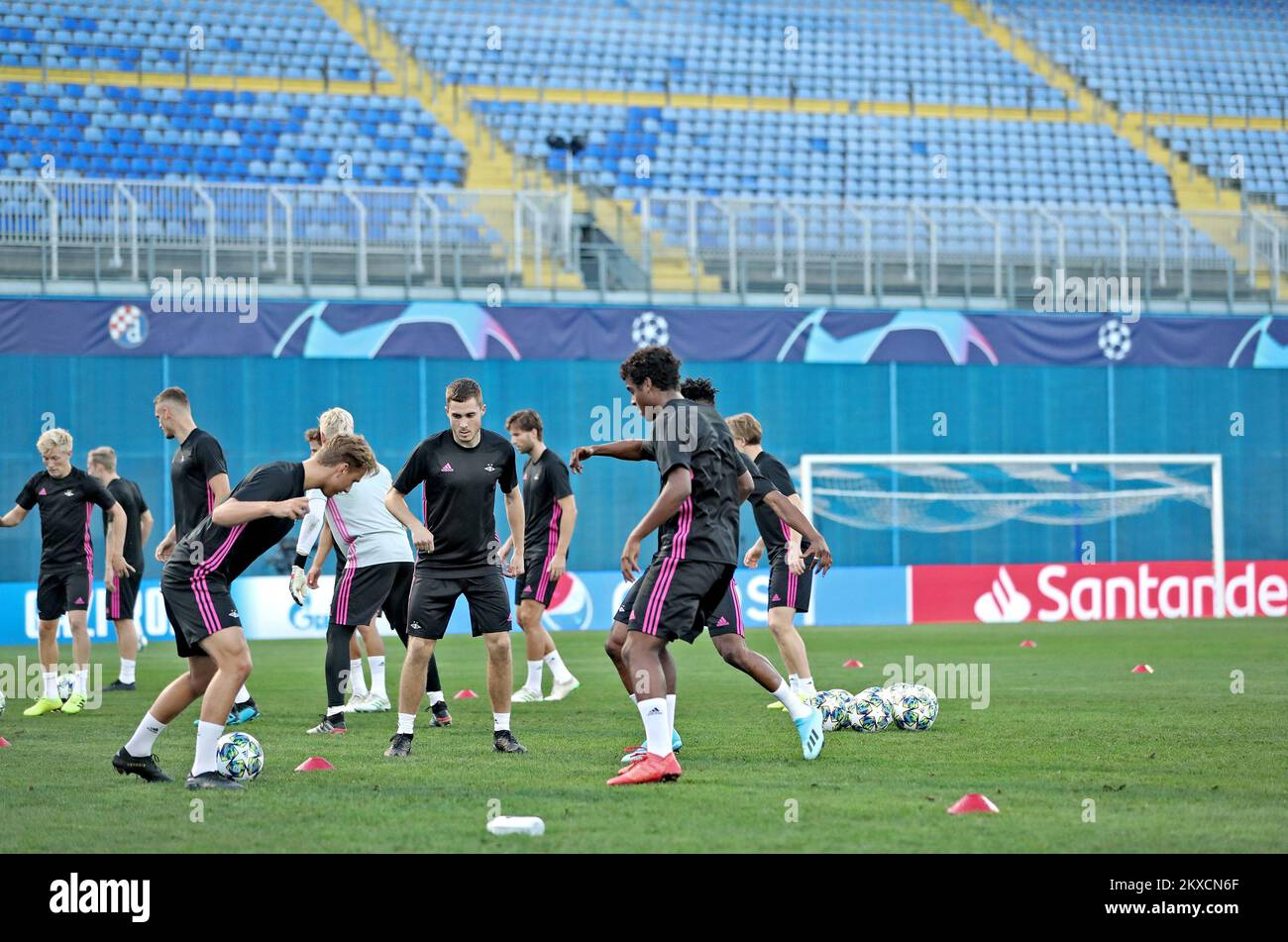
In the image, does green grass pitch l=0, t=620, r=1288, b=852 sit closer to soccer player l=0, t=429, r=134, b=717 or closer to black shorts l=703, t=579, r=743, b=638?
soccer player l=0, t=429, r=134, b=717

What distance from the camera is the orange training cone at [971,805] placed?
23.4 feet

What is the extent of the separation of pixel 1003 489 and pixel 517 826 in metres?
20.0

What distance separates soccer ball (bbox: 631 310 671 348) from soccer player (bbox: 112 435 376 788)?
16423 millimetres

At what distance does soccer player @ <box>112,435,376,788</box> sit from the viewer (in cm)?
796

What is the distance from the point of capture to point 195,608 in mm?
8141

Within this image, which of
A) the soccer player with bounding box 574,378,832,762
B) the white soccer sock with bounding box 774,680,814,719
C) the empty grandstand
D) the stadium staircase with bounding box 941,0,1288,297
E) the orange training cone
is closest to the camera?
the orange training cone

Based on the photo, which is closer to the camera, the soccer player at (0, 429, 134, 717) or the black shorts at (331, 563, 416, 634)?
the black shorts at (331, 563, 416, 634)

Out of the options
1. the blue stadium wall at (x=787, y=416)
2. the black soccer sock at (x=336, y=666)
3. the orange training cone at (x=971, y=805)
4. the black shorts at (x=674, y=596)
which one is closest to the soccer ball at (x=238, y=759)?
the black shorts at (x=674, y=596)

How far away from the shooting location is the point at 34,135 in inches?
1047

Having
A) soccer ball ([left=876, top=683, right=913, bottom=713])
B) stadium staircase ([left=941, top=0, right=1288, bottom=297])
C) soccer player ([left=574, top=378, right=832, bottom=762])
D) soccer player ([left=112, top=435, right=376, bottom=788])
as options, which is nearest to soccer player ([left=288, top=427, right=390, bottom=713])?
soccer player ([left=574, top=378, right=832, bottom=762])

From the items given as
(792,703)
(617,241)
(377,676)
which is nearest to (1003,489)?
(617,241)

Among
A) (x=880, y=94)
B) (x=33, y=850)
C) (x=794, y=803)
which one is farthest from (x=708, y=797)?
(x=880, y=94)

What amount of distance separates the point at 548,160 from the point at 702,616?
2222 centimetres
